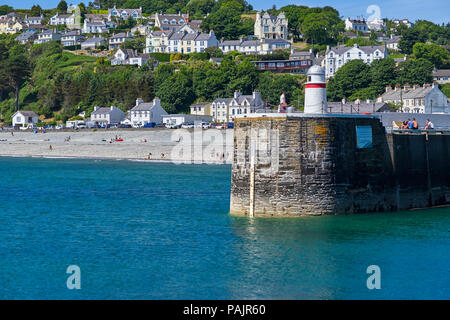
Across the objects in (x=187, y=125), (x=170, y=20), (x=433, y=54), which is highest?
(x=170, y=20)

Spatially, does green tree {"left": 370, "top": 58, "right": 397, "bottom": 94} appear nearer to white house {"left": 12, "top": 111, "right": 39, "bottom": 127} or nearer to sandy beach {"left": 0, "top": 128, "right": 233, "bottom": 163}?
sandy beach {"left": 0, "top": 128, "right": 233, "bottom": 163}

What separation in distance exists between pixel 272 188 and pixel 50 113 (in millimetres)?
99924

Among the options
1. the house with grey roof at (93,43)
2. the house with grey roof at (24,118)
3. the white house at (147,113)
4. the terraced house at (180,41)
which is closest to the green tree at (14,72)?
the house with grey roof at (24,118)

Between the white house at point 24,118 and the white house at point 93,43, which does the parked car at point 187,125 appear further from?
the white house at point 93,43

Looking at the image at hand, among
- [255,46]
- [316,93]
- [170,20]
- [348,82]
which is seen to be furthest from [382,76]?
[170,20]

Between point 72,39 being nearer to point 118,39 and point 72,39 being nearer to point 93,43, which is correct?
point 93,43

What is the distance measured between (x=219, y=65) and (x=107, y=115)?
75.9 feet

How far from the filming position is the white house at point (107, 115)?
108438 millimetres

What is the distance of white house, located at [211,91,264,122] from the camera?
98.4 meters

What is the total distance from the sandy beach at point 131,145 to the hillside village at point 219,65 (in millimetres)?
13988

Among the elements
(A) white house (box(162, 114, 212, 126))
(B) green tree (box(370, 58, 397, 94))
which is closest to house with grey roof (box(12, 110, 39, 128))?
(A) white house (box(162, 114, 212, 126))

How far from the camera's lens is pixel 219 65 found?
119 m

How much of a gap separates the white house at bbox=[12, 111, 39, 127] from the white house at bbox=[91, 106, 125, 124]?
42.3ft
